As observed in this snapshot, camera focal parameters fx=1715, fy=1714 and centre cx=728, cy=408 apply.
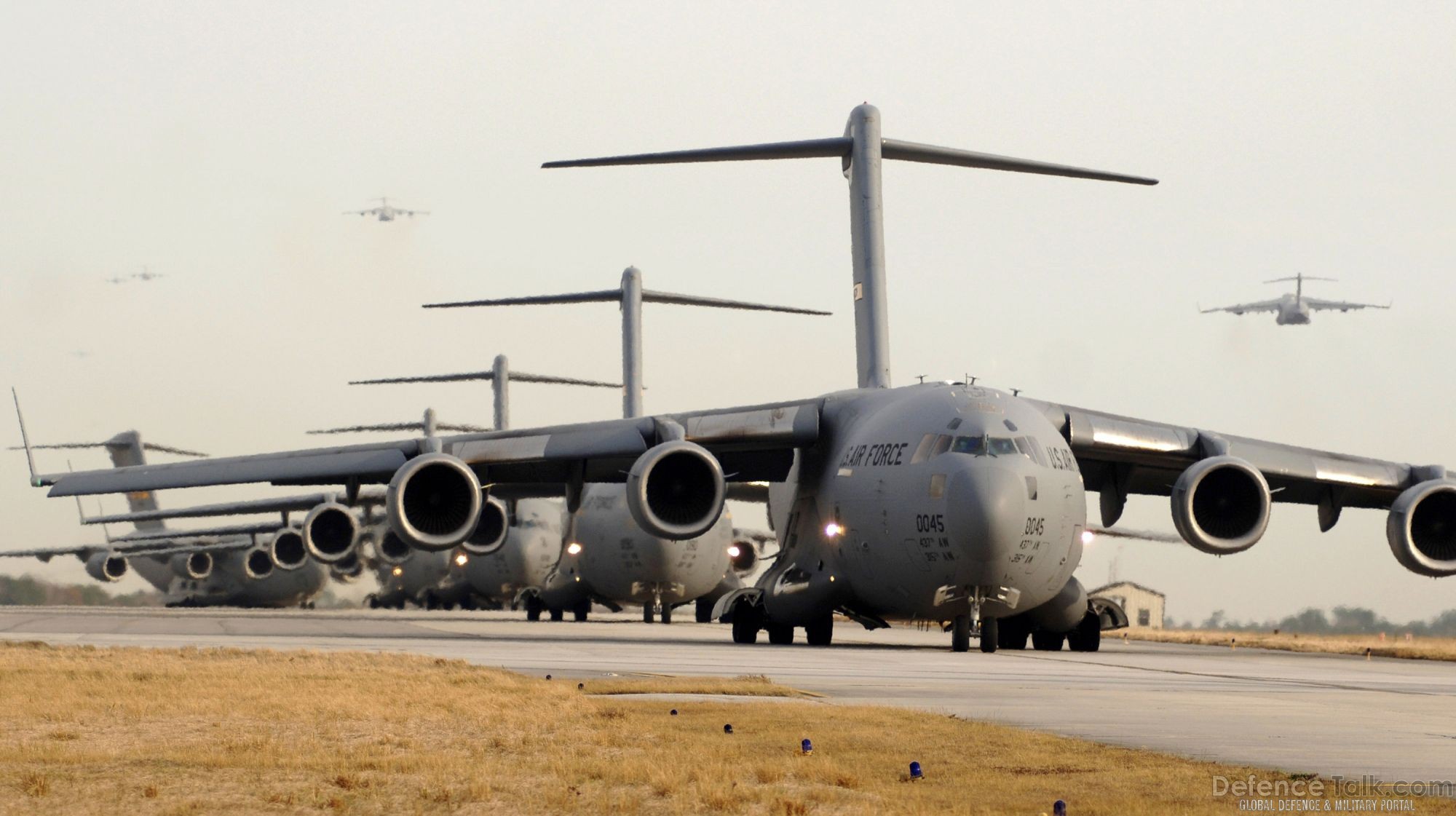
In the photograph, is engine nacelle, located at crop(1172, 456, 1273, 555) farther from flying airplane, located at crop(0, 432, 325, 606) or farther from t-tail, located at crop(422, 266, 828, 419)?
flying airplane, located at crop(0, 432, 325, 606)

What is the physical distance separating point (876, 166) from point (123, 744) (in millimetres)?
19514

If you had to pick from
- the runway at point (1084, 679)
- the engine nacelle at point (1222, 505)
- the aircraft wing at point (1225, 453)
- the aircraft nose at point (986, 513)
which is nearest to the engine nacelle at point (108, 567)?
the runway at point (1084, 679)

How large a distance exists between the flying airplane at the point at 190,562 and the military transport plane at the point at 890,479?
31.4m

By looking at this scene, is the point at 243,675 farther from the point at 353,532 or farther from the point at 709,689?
the point at 353,532

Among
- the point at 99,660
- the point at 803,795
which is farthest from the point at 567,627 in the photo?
the point at 803,795

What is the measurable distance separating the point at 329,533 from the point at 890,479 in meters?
15.4

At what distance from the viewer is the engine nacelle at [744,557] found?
4209cm

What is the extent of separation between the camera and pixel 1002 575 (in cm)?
2009

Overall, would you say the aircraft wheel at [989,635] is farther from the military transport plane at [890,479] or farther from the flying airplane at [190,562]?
the flying airplane at [190,562]

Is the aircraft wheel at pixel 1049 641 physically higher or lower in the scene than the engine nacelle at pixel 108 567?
lower

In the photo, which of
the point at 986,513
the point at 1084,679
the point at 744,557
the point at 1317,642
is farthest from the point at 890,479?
the point at 744,557

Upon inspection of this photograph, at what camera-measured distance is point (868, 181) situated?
26.5m

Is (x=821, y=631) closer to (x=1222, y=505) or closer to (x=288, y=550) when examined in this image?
(x=1222, y=505)

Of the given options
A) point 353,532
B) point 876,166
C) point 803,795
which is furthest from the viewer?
point 353,532
